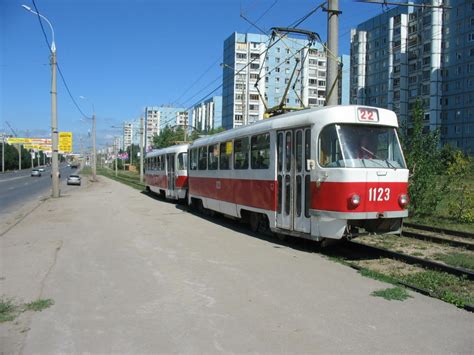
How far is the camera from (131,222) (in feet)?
49.3

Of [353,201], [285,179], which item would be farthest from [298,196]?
[353,201]

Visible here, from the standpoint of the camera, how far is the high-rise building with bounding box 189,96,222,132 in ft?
396

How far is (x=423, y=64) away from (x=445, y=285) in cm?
8167

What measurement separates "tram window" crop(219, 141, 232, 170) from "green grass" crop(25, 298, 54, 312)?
8.64 m

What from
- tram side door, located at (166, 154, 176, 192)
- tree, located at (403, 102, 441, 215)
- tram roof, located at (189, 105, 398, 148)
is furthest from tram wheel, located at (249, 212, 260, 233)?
tram side door, located at (166, 154, 176, 192)

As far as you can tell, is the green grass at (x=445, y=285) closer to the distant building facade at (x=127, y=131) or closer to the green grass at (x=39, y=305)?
the green grass at (x=39, y=305)

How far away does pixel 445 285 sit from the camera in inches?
280

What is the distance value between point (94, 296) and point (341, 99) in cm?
9827

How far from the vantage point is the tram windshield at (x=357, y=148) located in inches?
356

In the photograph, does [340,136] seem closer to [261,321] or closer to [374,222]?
A: [374,222]

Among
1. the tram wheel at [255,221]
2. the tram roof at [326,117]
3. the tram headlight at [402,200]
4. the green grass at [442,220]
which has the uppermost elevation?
the tram roof at [326,117]

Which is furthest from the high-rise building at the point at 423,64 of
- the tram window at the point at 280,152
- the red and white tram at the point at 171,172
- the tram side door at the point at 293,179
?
the tram side door at the point at 293,179

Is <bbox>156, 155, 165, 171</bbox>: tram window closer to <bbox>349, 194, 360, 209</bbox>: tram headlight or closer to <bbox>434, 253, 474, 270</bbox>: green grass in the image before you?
<bbox>349, 194, 360, 209</bbox>: tram headlight

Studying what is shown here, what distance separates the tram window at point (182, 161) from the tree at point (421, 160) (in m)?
10.4
